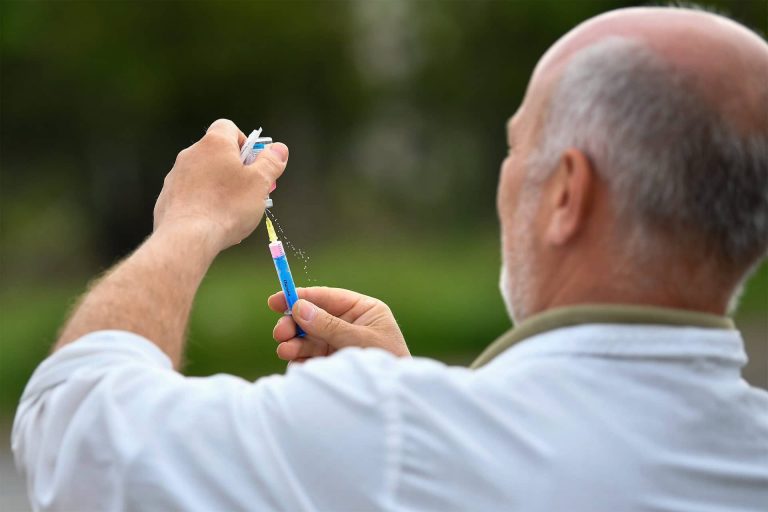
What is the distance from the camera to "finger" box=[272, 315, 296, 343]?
5.61 feet

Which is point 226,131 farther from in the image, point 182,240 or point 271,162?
point 182,240

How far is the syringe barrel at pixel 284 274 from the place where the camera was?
1678 mm

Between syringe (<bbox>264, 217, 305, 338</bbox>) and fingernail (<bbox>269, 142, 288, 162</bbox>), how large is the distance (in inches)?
5.4

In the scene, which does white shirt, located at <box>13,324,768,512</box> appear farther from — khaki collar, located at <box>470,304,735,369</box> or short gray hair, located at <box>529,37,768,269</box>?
short gray hair, located at <box>529,37,768,269</box>

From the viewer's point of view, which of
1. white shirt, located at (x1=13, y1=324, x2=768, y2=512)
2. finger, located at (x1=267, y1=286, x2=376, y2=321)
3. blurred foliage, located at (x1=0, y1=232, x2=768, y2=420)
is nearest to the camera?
white shirt, located at (x1=13, y1=324, x2=768, y2=512)

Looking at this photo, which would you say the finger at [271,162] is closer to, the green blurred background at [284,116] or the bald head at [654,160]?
the bald head at [654,160]

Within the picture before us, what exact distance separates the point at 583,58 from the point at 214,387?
55 centimetres

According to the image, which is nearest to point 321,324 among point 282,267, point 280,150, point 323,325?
point 323,325

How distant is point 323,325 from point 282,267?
0.11m

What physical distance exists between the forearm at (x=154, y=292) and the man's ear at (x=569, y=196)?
42 cm

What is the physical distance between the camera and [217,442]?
1.22 metres

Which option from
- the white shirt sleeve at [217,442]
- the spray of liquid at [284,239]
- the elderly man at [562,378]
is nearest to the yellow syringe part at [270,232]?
the spray of liquid at [284,239]

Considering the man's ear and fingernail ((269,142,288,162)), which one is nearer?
the man's ear

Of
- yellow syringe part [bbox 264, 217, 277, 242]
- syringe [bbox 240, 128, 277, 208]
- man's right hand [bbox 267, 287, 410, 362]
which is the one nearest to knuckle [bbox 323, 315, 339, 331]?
man's right hand [bbox 267, 287, 410, 362]
